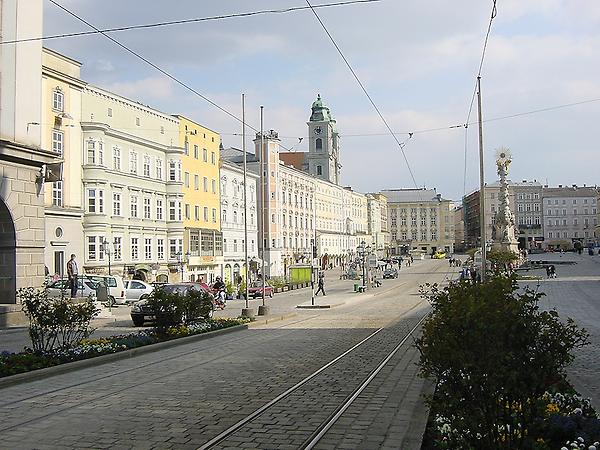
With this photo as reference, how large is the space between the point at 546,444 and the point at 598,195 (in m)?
179

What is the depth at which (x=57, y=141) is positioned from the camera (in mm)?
42500

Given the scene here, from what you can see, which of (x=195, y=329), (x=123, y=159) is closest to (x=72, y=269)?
(x=195, y=329)

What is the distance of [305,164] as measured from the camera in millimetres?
131375

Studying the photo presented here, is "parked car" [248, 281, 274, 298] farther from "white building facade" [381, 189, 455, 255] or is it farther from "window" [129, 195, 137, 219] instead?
"white building facade" [381, 189, 455, 255]

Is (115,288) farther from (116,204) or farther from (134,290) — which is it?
(116,204)

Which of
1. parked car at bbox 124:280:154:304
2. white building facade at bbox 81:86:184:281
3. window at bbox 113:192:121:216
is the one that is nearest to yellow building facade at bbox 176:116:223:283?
white building facade at bbox 81:86:184:281

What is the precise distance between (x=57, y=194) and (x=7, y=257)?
66.9 feet

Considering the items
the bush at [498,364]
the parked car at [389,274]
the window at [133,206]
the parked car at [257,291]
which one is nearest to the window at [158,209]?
the window at [133,206]

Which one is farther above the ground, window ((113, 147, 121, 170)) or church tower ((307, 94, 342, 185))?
church tower ((307, 94, 342, 185))

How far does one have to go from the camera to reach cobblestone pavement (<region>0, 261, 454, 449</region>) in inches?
317

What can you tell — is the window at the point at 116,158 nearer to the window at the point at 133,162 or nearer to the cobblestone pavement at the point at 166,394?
the window at the point at 133,162

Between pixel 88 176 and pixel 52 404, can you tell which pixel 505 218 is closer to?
pixel 88 176

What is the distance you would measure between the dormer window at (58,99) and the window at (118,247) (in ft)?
35.6

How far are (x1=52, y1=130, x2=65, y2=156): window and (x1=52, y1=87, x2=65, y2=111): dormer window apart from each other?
1.53 metres
